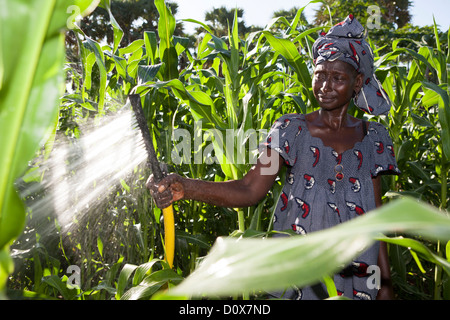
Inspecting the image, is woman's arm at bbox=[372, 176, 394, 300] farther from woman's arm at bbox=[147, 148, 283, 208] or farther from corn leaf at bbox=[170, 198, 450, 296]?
corn leaf at bbox=[170, 198, 450, 296]

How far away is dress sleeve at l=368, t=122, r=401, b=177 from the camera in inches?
50.1

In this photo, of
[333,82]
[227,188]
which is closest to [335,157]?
[333,82]

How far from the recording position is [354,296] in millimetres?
1260

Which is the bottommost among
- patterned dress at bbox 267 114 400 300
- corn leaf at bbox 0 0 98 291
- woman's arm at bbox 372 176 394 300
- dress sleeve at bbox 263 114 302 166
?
woman's arm at bbox 372 176 394 300

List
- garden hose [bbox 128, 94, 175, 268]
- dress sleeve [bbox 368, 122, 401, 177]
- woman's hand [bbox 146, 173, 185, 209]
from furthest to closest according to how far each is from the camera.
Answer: dress sleeve [bbox 368, 122, 401, 177]
woman's hand [bbox 146, 173, 185, 209]
garden hose [bbox 128, 94, 175, 268]

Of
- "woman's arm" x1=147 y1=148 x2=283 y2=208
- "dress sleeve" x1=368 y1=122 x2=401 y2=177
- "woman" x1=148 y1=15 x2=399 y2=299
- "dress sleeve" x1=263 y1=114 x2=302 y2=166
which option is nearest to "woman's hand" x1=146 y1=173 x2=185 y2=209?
"woman's arm" x1=147 y1=148 x2=283 y2=208

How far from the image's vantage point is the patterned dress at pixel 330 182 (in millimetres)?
1240

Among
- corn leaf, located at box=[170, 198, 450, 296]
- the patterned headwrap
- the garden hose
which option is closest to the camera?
corn leaf, located at box=[170, 198, 450, 296]

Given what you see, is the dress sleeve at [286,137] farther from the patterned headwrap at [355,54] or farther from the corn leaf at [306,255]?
the corn leaf at [306,255]

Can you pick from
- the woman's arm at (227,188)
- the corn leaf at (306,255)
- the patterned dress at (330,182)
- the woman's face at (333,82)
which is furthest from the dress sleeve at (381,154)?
the corn leaf at (306,255)

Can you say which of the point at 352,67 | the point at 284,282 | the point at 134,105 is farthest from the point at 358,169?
the point at 284,282

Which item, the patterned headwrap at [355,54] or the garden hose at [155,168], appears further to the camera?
the patterned headwrap at [355,54]

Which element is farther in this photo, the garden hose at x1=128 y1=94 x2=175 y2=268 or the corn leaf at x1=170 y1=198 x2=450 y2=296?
the garden hose at x1=128 y1=94 x2=175 y2=268
